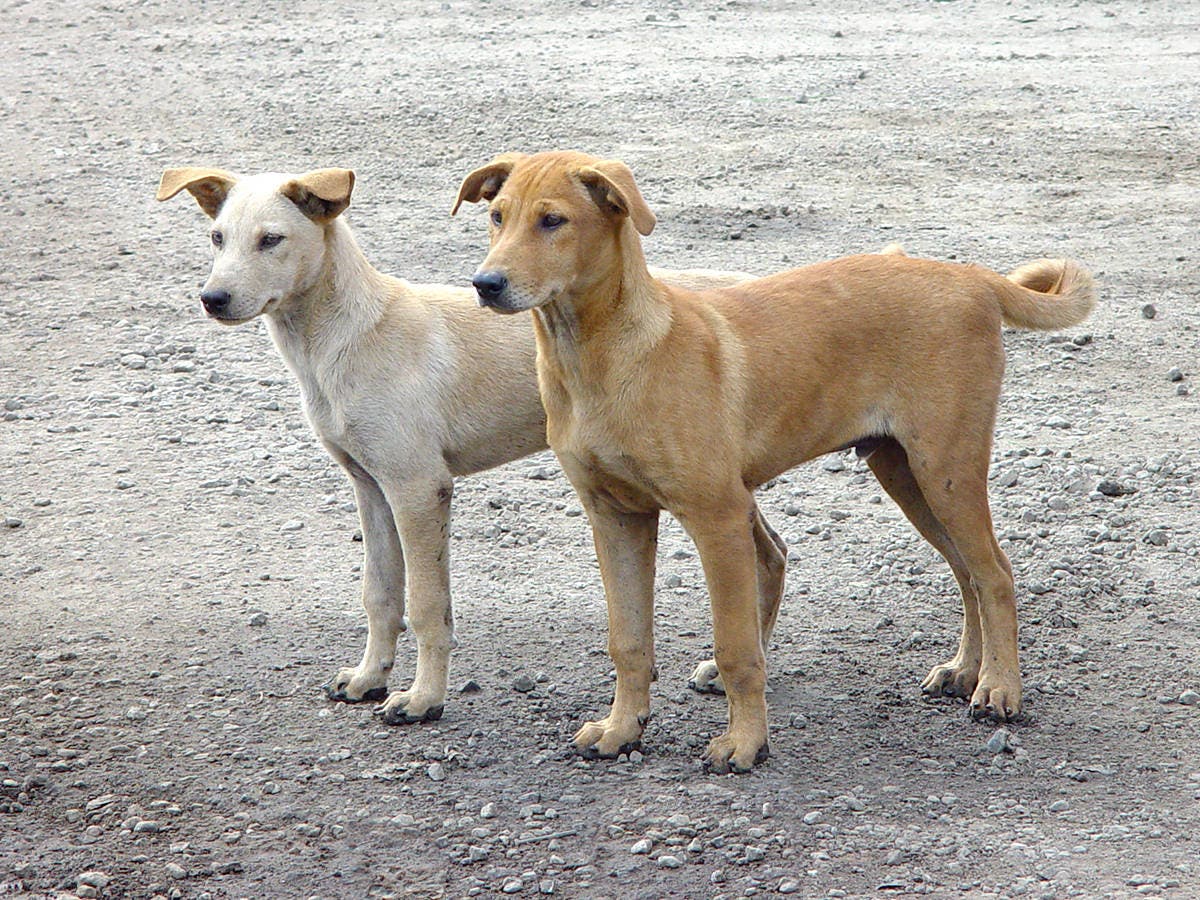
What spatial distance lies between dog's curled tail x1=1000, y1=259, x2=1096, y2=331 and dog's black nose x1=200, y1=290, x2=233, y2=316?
2.60 m

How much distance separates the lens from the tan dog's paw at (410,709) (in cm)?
528

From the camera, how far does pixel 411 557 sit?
523 centimetres

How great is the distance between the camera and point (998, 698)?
5.16 meters

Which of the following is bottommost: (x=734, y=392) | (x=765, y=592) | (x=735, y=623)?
(x=765, y=592)

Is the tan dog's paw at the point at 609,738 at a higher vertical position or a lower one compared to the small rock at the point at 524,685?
higher

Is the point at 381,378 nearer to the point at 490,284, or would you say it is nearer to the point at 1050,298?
A: the point at 490,284

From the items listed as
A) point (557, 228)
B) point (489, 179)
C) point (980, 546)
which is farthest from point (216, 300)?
point (980, 546)

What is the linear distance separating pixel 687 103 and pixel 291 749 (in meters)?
9.75

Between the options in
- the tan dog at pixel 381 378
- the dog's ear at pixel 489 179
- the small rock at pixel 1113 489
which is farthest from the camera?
the small rock at pixel 1113 489

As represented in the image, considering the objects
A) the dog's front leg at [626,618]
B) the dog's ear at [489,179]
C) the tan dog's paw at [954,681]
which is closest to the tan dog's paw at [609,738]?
the dog's front leg at [626,618]

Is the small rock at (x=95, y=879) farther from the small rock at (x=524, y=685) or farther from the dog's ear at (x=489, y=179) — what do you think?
the dog's ear at (x=489, y=179)

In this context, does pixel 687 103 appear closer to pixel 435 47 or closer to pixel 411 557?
pixel 435 47

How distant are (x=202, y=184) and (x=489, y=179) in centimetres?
117

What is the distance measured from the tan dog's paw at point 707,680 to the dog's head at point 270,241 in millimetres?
1944
